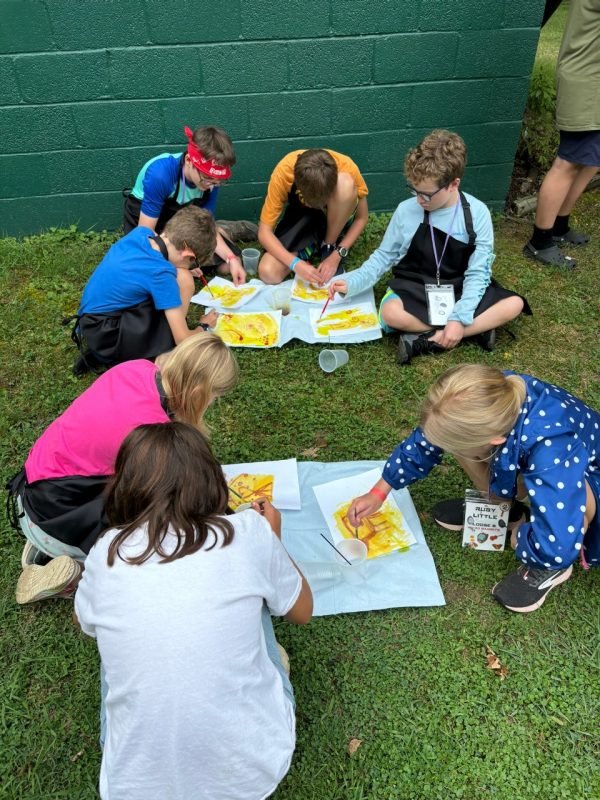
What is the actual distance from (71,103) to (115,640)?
385 cm

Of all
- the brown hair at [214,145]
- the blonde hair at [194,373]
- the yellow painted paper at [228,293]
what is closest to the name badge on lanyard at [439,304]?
the yellow painted paper at [228,293]

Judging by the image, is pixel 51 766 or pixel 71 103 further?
pixel 71 103

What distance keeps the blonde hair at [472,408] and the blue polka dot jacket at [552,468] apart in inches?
3.0

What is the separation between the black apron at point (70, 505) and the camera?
7.52 ft

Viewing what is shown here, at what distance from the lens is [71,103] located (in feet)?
13.6

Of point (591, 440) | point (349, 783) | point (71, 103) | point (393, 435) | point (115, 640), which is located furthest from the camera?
point (71, 103)

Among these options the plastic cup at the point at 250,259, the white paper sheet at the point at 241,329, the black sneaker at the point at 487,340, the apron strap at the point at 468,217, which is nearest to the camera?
the apron strap at the point at 468,217

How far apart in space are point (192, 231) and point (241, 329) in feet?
2.60

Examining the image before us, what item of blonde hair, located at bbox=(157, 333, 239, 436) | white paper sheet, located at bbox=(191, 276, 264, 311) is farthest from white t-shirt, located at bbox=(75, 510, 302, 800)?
white paper sheet, located at bbox=(191, 276, 264, 311)

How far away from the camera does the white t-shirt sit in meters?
1.39

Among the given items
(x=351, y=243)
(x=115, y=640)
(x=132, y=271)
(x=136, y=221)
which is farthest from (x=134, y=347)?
(x=115, y=640)

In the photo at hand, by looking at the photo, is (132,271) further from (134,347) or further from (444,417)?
(444,417)

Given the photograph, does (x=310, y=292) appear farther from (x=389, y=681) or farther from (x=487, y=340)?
(x=389, y=681)

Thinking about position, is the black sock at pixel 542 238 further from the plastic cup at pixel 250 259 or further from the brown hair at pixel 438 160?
the plastic cup at pixel 250 259
